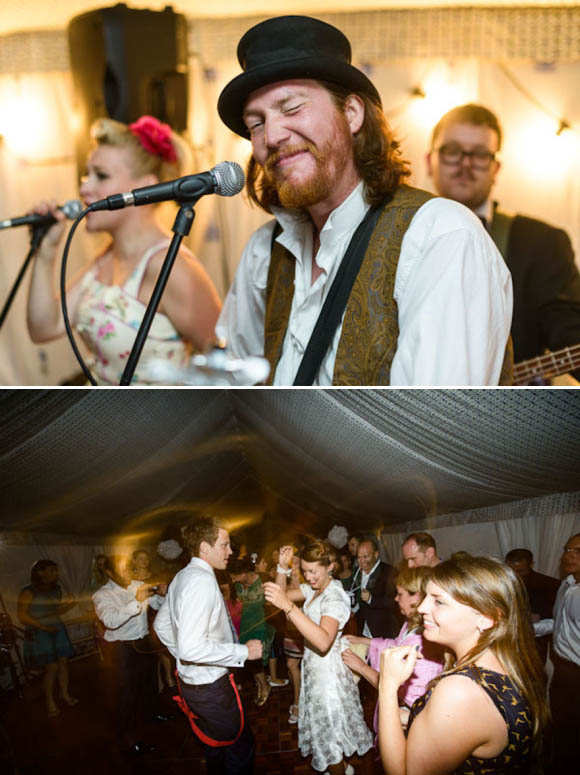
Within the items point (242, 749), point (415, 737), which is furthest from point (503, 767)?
point (242, 749)

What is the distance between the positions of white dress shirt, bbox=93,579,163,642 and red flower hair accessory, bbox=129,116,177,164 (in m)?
1.34

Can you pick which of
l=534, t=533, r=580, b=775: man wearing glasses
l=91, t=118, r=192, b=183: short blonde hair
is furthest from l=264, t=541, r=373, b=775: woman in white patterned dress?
l=91, t=118, r=192, b=183: short blonde hair

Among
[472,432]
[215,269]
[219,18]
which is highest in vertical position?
[219,18]

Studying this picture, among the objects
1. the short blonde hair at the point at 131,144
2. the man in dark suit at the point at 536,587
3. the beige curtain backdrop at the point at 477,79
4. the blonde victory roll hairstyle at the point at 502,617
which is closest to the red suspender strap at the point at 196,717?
the blonde victory roll hairstyle at the point at 502,617

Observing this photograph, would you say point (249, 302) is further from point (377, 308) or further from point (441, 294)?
point (441, 294)

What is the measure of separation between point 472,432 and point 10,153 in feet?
7.91

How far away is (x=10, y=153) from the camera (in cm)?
273

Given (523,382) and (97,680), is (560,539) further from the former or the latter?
(523,382)

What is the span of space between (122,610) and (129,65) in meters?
1.94

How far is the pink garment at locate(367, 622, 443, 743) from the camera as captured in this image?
930mm

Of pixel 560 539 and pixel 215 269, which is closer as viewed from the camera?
pixel 560 539

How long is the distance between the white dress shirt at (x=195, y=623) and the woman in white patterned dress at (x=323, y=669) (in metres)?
0.08

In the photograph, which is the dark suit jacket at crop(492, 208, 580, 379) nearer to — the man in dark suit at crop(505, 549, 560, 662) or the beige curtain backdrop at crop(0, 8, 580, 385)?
the beige curtain backdrop at crop(0, 8, 580, 385)

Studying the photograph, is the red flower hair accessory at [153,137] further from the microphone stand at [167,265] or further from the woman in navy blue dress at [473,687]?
the woman in navy blue dress at [473,687]
